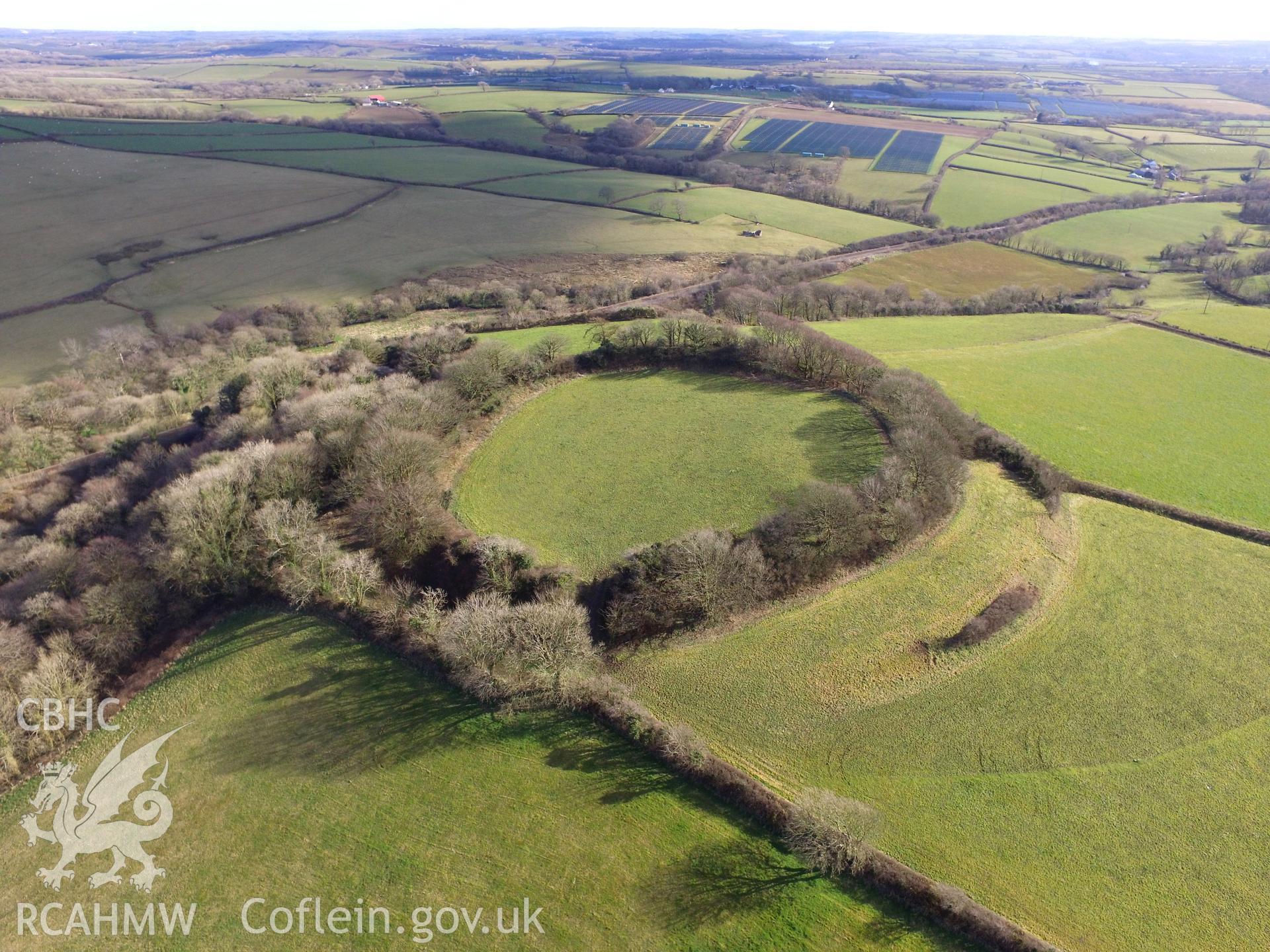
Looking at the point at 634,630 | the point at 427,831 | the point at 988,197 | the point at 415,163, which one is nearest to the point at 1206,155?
the point at 988,197

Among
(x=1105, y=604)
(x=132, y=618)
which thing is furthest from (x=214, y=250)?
(x=1105, y=604)

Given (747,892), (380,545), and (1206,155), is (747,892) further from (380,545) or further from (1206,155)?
(1206,155)

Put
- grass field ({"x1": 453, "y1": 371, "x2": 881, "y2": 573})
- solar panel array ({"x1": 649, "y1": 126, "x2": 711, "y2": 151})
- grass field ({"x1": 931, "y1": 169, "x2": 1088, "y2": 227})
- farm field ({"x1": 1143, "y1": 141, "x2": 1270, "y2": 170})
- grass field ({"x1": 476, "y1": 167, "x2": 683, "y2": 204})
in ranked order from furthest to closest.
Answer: solar panel array ({"x1": 649, "y1": 126, "x2": 711, "y2": 151}), farm field ({"x1": 1143, "y1": 141, "x2": 1270, "y2": 170}), grass field ({"x1": 476, "y1": 167, "x2": 683, "y2": 204}), grass field ({"x1": 931, "y1": 169, "x2": 1088, "y2": 227}), grass field ({"x1": 453, "y1": 371, "x2": 881, "y2": 573})

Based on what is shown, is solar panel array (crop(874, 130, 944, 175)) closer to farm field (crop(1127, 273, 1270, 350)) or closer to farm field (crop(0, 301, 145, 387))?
farm field (crop(1127, 273, 1270, 350))

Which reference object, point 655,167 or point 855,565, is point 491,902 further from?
point 655,167

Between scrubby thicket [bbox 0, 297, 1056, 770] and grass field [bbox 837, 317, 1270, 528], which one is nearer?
scrubby thicket [bbox 0, 297, 1056, 770]

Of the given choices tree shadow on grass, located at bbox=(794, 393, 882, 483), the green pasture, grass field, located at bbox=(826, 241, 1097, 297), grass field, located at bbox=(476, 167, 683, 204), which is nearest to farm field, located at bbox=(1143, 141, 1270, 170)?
the green pasture
